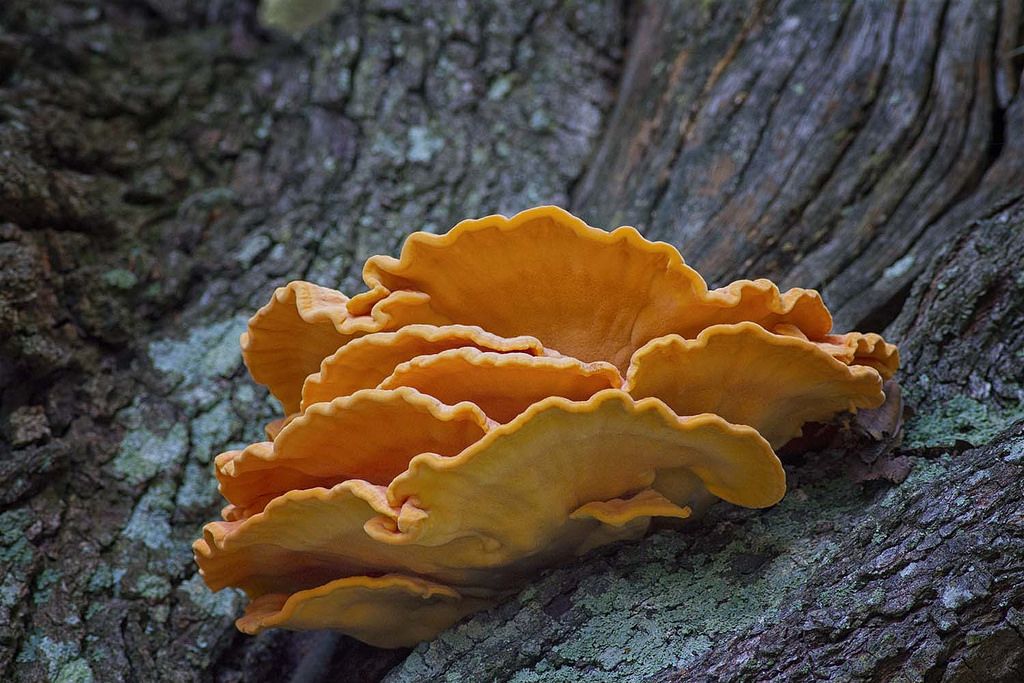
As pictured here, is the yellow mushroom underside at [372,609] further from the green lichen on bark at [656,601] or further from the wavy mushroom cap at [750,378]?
the wavy mushroom cap at [750,378]

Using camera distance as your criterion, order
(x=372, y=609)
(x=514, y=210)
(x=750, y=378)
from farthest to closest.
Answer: (x=514, y=210)
(x=372, y=609)
(x=750, y=378)

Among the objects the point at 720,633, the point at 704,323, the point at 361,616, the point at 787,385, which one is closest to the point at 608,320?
the point at 704,323

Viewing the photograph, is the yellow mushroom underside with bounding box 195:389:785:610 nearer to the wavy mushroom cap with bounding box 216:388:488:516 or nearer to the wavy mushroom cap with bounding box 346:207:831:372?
the wavy mushroom cap with bounding box 216:388:488:516

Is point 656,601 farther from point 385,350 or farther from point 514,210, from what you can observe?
point 514,210

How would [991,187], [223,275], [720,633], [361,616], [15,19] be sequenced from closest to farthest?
[720,633]
[361,616]
[991,187]
[223,275]
[15,19]

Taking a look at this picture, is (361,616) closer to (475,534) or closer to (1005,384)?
(475,534)

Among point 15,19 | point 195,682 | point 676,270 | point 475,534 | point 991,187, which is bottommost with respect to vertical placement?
point 195,682

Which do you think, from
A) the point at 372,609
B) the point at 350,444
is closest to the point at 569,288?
the point at 350,444
